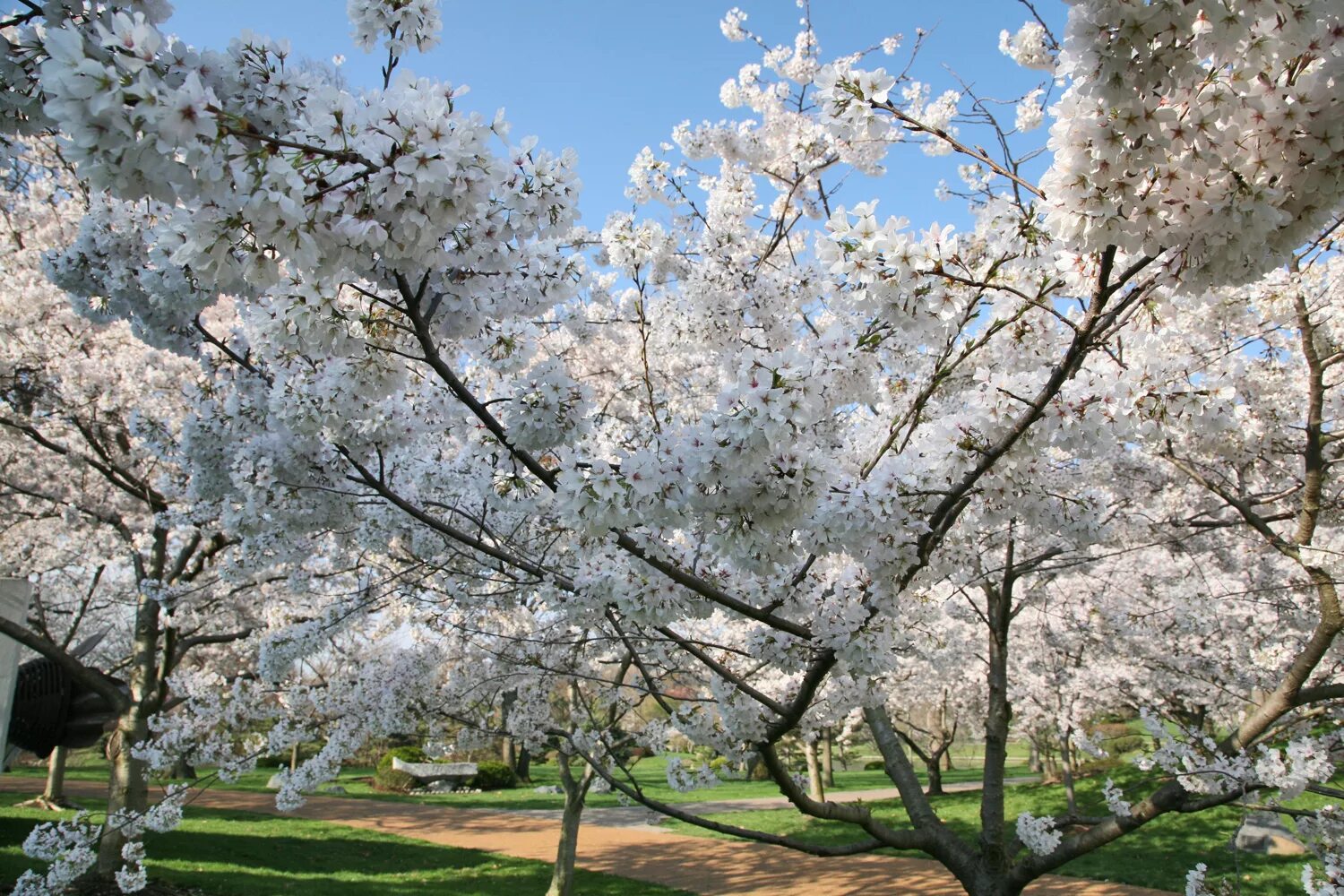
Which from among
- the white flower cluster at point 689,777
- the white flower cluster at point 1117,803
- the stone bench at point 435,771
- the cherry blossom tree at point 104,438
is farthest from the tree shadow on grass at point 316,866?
the stone bench at point 435,771

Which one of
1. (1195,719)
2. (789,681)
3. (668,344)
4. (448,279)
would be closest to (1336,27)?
(448,279)

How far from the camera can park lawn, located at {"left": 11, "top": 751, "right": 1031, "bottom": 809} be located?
71.9 ft

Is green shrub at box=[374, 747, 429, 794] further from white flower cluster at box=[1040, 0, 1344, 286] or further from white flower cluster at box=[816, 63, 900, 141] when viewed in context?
white flower cluster at box=[1040, 0, 1344, 286]

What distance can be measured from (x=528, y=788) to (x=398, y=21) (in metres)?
28.8

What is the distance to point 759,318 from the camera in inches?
238

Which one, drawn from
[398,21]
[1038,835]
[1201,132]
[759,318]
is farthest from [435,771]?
[1201,132]

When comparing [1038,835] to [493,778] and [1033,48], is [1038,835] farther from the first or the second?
[493,778]

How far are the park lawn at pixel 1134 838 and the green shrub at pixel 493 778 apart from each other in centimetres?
1048

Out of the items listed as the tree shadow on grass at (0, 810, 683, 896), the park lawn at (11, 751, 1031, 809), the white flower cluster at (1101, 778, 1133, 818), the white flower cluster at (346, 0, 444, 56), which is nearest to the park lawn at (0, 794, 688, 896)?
the tree shadow on grass at (0, 810, 683, 896)

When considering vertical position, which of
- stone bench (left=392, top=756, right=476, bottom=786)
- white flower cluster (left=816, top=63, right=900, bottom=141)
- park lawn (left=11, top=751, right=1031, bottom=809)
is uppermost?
white flower cluster (left=816, top=63, right=900, bottom=141)

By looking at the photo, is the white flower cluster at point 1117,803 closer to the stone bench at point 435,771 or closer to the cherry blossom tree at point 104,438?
the cherry blossom tree at point 104,438

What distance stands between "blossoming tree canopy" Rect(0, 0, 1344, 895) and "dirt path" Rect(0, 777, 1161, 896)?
6.16 m

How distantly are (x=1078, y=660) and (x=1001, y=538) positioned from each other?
39.7 ft

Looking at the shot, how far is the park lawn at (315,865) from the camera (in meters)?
9.52
